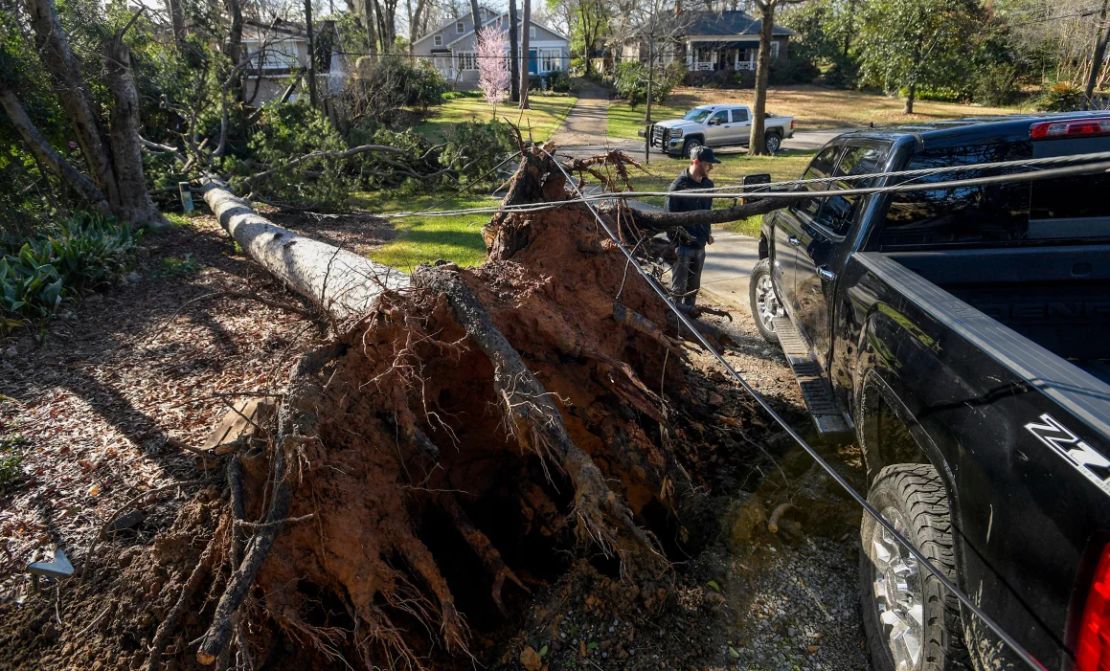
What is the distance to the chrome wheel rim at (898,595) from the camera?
228 centimetres

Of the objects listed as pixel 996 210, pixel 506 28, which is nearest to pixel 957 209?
pixel 996 210

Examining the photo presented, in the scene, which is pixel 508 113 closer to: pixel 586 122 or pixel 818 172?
pixel 586 122

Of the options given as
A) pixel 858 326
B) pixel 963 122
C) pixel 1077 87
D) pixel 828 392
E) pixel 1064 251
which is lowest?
pixel 828 392

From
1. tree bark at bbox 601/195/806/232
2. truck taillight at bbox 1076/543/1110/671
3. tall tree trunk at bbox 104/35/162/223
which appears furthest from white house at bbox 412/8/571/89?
truck taillight at bbox 1076/543/1110/671

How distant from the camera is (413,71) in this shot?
2900 cm

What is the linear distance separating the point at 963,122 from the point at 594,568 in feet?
11.3

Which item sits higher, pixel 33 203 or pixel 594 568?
pixel 33 203

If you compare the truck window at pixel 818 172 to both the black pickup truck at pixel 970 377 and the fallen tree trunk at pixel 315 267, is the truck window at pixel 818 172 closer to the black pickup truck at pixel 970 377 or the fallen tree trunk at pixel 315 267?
the black pickup truck at pixel 970 377

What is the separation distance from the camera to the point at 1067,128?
128 inches

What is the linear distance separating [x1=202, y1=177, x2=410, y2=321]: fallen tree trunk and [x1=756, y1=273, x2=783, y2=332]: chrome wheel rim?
3.45 metres

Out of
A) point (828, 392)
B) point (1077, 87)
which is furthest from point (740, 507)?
point (1077, 87)

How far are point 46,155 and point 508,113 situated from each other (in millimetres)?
23122

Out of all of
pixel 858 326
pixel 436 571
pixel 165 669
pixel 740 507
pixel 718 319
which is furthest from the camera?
pixel 718 319

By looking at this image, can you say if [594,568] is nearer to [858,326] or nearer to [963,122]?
[858,326]
